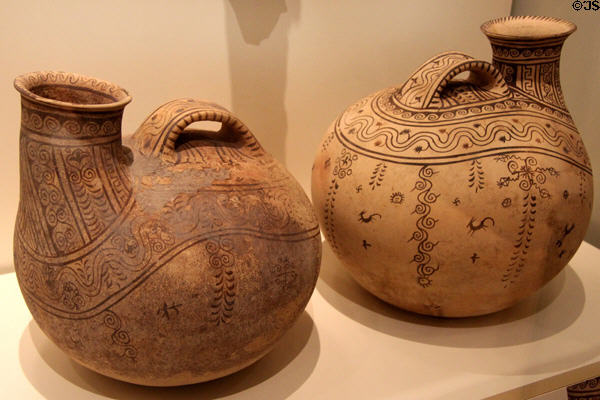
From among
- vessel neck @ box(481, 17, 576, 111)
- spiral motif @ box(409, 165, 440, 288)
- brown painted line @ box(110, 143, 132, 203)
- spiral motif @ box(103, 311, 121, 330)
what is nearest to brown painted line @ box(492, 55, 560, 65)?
vessel neck @ box(481, 17, 576, 111)

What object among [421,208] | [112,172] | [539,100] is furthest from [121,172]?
[539,100]

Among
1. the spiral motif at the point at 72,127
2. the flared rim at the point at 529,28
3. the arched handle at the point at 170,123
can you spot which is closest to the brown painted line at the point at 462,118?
the flared rim at the point at 529,28

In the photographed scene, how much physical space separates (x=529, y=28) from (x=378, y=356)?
27.4 inches

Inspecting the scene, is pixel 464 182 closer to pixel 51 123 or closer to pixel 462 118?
pixel 462 118

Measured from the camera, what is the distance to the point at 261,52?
160 centimetres

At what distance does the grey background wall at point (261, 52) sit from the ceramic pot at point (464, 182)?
0.36 feet

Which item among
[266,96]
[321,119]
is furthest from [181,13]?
[321,119]

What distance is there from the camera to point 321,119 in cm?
174

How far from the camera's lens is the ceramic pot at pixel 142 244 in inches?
38.0

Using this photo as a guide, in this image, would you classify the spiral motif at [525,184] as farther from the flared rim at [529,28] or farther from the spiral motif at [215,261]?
the spiral motif at [215,261]

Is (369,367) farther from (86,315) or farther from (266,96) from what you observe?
(266,96)

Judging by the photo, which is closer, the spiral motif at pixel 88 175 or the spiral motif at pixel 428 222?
the spiral motif at pixel 88 175

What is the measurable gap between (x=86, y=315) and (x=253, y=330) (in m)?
0.24

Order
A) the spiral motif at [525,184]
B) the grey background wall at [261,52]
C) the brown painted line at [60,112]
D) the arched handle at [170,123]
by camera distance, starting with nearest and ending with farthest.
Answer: the brown painted line at [60,112], the arched handle at [170,123], the spiral motif at [525,184], the grey background wall at [261,52]
